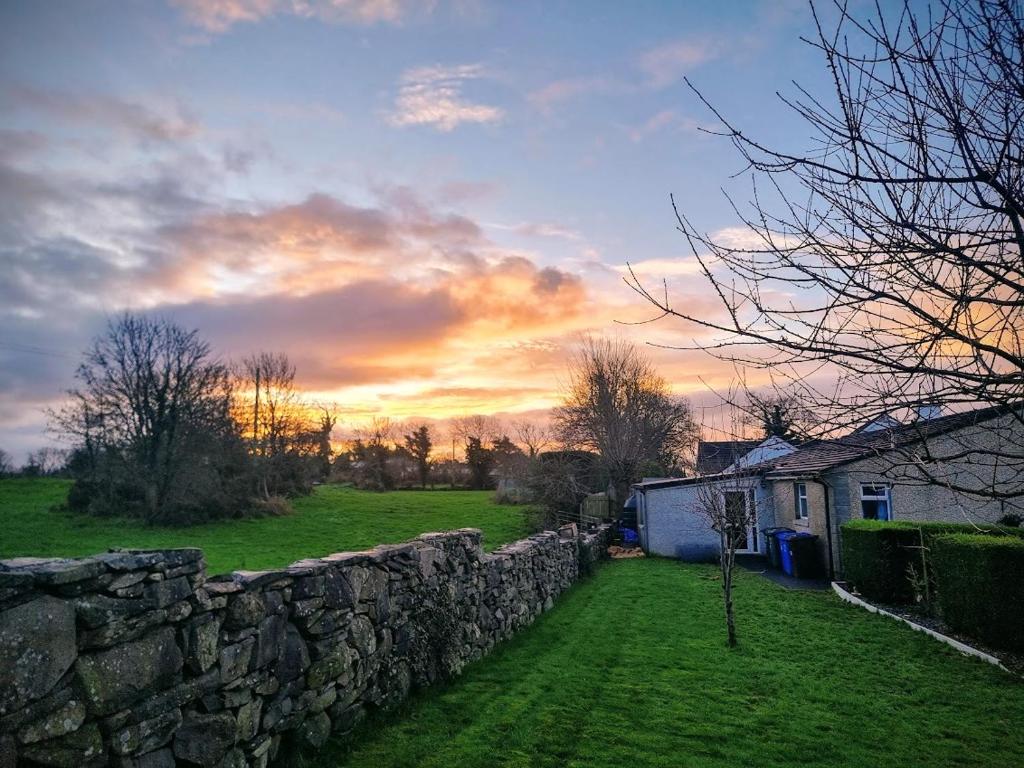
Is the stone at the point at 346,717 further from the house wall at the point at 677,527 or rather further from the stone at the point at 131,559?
the house wall at the point at 677,527

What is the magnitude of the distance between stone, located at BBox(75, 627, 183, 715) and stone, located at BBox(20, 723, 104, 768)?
118 mm

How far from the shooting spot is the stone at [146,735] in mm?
3447

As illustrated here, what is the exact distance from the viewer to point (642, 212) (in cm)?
690

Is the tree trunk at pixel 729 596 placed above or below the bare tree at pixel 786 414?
below

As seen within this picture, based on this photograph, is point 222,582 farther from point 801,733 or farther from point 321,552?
point 321,552

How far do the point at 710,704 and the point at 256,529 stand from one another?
2071 cm

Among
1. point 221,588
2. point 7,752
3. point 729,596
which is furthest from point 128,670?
point 729,596

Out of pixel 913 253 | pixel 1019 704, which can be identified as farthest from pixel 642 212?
pixel 1019 704

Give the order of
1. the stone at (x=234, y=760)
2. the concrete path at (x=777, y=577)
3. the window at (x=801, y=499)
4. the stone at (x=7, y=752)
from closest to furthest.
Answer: the stone at (x=7, y=752) < the stone at (x=234, y=760) < the concrete path at (x=777, y=577) < the window at (x=801, y=499)

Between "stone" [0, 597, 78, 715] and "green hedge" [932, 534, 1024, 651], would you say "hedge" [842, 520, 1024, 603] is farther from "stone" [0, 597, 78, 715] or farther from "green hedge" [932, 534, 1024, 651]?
A: "stone" [0, 597, 78, 715]

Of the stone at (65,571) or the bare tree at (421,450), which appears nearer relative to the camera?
the stone at (65,571)

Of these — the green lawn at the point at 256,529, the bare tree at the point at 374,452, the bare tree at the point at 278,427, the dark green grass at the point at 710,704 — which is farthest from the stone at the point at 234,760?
the bare tree at the point at 374,452

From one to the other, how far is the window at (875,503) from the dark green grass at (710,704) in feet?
22.4

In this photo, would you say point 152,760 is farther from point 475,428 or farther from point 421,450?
point 475,428
